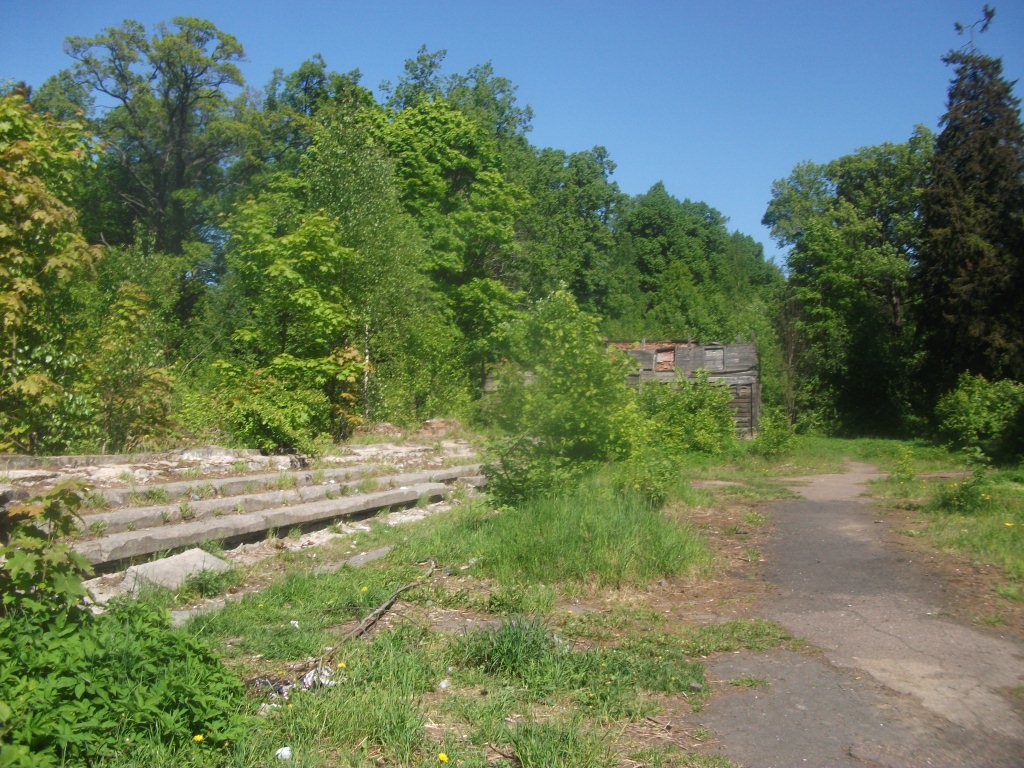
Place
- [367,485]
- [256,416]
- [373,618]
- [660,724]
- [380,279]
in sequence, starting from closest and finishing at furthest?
[660,724]
[373,618]
[367,485]
[256,416]
[380,279]

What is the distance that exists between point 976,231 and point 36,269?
25.3m

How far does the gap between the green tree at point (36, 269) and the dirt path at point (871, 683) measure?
26.0 feet

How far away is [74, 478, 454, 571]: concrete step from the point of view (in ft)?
23.9

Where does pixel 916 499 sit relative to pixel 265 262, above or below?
below

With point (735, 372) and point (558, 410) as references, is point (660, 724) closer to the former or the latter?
point (558, 410)

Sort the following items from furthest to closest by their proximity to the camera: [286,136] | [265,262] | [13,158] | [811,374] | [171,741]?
[286,136] → [811,374] → [265,262] → [13,158] → [171,741]

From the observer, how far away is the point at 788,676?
17.0ft

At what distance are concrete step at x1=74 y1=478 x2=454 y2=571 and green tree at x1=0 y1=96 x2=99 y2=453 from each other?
2.48 meters

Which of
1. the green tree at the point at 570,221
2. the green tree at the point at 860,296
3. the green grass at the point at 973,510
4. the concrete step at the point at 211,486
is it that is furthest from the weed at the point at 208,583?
the green tree at the point at 570,221

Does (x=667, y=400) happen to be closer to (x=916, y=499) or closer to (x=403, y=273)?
(x=403, y=273)

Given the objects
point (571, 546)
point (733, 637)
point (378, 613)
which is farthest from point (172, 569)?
point (733, 637)

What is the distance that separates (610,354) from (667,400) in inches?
391

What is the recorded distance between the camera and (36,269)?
31.4 feet

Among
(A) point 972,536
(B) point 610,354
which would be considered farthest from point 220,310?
(A) point 972,536
